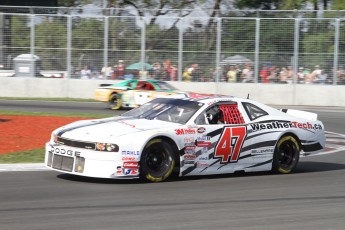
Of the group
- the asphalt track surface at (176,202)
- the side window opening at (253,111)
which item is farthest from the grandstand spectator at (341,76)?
the side window opening at (253,111)

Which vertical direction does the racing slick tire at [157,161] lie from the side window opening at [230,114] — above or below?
below

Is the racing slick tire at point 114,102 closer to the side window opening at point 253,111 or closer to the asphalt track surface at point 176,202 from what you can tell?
the side window opening at point 253,111

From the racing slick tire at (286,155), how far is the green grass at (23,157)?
4.00 meters

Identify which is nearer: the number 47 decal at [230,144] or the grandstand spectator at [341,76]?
the number 47 decal at [230,144]

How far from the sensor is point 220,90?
31469 mm

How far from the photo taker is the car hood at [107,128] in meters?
9.73

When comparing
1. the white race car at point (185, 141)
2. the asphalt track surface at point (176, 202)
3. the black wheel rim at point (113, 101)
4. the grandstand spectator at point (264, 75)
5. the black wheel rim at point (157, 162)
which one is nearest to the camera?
the asphalt track surface at point (176, 202)

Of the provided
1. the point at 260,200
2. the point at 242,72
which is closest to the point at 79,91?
the point at 242,72

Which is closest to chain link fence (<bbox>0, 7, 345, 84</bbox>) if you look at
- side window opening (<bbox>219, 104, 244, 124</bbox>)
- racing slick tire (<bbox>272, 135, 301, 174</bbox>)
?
racing slick tire (<bbox>272, 135, 301, 174</bbox>)

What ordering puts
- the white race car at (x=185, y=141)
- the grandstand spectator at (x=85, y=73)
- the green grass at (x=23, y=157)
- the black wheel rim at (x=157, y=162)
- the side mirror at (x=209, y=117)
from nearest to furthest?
the white race car at (x=185, y=141)
the black wheel rim at (x=157, y=162)
the side mirror at (x=209, y=117)
the green grass at (x=23, y=157)
the grandstand spectator at (x=85, y=73)

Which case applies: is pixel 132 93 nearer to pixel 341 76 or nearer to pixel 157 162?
pixel 341 76

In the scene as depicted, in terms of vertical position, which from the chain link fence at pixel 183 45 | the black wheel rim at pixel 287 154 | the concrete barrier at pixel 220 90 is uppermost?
the chain link fence at pixel 183 45

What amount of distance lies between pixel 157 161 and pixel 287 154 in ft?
8.86

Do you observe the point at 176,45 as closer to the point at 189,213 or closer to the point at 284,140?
the point at 284,140
